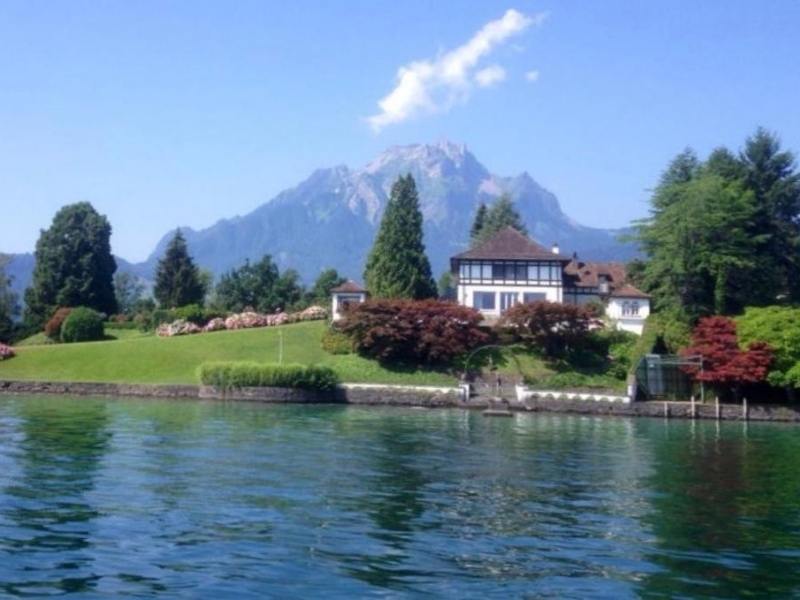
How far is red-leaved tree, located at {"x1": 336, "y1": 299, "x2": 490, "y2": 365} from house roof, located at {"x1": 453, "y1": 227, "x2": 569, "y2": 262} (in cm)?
1032

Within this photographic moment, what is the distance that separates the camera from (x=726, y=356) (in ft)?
180

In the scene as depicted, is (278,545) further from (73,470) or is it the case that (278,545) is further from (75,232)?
(75,232)

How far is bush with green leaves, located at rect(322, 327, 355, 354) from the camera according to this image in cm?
6575

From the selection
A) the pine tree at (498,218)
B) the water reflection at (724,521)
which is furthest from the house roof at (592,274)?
the water reflection at (724,521)

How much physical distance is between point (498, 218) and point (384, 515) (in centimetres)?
9208

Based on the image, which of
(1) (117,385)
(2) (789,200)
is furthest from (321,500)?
(2) (789,200)

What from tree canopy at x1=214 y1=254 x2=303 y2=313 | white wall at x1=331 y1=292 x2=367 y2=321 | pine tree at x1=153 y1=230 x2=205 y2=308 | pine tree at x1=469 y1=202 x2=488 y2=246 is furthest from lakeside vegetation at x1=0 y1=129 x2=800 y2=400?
pine tree at x1=469 y1=202 x2=488 y2=246

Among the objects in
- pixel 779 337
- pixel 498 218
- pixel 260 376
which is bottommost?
pixel 260 376

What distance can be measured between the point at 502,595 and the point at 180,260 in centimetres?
8618

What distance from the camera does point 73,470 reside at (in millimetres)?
23797

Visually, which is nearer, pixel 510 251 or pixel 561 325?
pixel 561 325

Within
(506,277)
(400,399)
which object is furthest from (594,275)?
(400,399)

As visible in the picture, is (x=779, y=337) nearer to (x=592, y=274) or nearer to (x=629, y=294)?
(x=629, y=294)

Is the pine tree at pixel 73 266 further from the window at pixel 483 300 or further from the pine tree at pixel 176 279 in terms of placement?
the window at pixel 483 300
